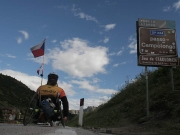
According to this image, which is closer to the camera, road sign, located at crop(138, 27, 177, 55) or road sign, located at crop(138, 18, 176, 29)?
road sign, located at crop(138, 27, 177, 55)

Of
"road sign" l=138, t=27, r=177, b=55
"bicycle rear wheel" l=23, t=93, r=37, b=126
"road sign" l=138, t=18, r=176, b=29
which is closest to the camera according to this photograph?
"bicycle rear wheel" l=23, t=93, r=37, b=126

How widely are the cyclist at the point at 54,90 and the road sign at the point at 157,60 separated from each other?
263 inches

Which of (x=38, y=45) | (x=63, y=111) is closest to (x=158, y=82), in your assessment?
(x=38, y=45)

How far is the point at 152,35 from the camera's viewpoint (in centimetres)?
1220

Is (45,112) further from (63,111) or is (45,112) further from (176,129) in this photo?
(176,129)

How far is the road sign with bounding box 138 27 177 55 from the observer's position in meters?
11.9

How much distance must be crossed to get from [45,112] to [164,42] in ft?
28.0

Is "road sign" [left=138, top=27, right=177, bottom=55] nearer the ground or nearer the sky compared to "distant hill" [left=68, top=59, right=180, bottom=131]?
nearer the sky

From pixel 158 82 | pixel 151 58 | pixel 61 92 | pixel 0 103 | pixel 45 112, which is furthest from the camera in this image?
pixel 0 103

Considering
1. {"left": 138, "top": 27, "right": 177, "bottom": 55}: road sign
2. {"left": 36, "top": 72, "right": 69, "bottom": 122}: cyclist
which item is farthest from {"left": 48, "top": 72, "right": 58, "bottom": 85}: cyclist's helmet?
{"left": 138, "top": 27, "right": 177, "bottom": 55}: road sign

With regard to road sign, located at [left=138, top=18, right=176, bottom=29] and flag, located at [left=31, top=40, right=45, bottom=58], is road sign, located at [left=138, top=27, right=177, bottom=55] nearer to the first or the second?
road sign, located at [left=138, top=18, right=176, bottom=29]

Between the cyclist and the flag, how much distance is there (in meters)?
7.18

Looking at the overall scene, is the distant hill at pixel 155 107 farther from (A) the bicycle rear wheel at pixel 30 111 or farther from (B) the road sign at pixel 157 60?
(A) the bicycle rear wheel at pixel 30 111

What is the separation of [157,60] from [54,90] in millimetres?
7499
